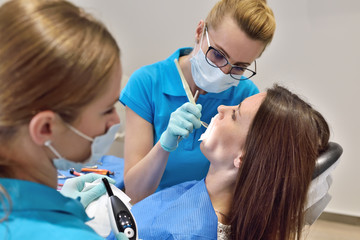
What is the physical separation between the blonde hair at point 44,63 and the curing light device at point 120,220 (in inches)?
14.8

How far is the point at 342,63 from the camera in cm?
233

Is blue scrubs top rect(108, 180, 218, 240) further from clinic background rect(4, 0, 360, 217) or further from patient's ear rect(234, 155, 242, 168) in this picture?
clinic background rect(4, 0, 360, 217)

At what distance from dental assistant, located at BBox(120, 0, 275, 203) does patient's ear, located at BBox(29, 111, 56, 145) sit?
61 centimetres

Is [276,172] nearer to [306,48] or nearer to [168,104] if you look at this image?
[168,104]

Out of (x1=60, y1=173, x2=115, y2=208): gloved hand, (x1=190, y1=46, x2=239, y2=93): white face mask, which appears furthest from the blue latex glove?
(x1=60, y1=173, x2=115, y2=208): gloved hand

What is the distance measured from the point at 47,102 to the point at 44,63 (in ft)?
0.23

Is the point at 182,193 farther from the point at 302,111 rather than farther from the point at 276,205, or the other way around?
the point at 302,111

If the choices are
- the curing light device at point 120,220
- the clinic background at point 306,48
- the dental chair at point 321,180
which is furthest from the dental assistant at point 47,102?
the clinic background at point 306,48

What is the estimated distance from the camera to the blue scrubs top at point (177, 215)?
1093 millimetres

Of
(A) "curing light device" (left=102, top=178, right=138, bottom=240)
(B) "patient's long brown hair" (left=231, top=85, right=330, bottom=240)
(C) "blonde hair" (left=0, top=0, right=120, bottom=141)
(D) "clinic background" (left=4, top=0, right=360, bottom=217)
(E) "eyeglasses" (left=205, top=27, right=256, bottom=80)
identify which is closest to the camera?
(C) "blonde hair" (left=0, top=0, right=120, bottom=141)

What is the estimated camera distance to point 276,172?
3.54 ft

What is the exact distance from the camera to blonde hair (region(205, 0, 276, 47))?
1.17m

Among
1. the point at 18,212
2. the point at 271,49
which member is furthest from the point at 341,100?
the point at 18,212

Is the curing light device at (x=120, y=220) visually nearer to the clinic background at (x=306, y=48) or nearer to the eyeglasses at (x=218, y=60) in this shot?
the eyeglasses at (x=218, y=60)
